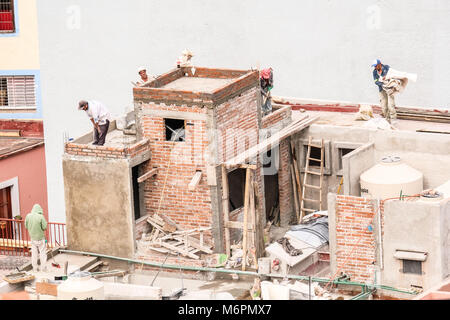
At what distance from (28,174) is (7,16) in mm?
6464

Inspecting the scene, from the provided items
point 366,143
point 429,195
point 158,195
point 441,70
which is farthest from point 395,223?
point 441,70

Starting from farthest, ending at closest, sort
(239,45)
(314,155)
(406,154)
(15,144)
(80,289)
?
(239,45), (15,144), (314,155), (406,154), (80,289)

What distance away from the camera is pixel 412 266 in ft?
107

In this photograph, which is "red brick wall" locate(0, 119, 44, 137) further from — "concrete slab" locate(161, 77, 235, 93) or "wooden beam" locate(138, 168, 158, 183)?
"wooden beam" locate(138, 168, 158, 183)

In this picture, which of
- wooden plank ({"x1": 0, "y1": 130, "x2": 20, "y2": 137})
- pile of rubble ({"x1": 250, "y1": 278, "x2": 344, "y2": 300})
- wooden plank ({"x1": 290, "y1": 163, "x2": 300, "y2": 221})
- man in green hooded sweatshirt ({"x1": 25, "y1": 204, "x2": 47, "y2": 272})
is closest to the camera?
pile of rubble ({"x1": 250, "y1": 278, "x2": 344, "y2": 300})

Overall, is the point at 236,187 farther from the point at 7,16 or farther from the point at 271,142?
the point at 7,16

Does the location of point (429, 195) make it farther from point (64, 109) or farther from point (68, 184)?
point (64, 109)

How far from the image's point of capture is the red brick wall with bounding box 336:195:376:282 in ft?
108

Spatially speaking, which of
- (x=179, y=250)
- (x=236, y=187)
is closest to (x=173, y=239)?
(x=179, y=250)

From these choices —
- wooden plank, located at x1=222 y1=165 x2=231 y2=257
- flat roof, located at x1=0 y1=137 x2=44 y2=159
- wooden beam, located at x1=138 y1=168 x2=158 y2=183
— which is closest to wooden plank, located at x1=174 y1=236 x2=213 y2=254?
wooden plank, located at x1=222 y1=165 x2=231 y2=257

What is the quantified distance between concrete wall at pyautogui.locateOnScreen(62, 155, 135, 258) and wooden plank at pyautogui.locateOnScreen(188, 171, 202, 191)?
172 cm

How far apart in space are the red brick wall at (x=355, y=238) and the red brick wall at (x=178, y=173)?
13.2 ft

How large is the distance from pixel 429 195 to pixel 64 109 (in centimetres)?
2146

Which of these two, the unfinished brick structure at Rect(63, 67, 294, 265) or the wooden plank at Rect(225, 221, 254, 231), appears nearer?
the unfinished brick structure at Rect(63, 67, 294, 265)
